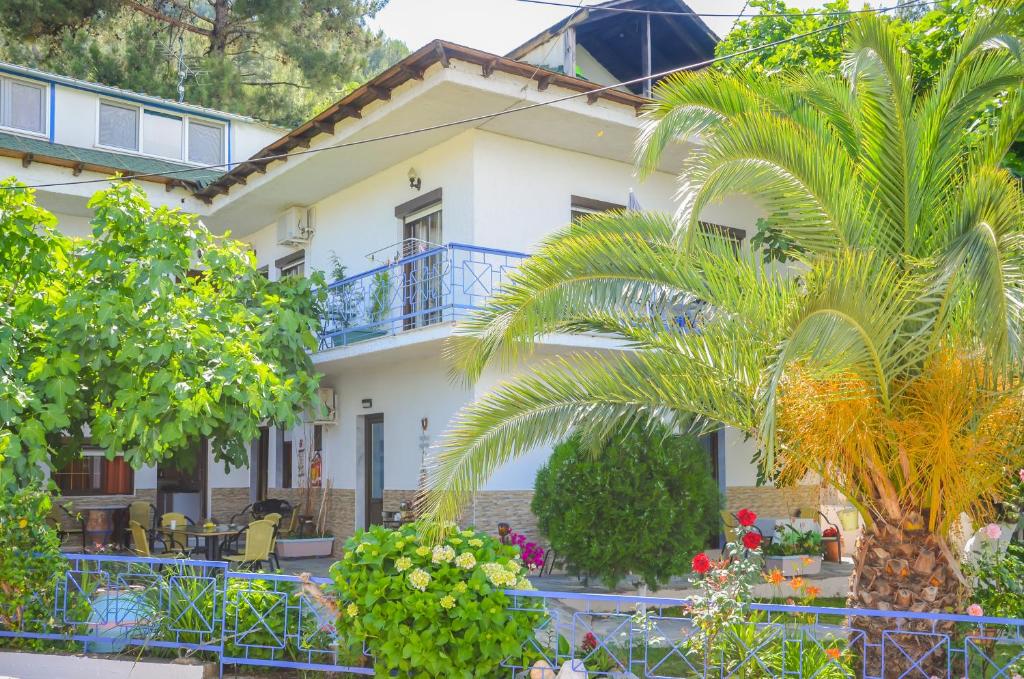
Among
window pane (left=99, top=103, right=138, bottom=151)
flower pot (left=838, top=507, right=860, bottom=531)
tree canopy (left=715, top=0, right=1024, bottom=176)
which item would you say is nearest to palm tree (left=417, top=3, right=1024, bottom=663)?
tree canopy (left=715, top=0, right=1024, bottom=176)

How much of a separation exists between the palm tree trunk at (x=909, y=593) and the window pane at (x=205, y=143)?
1672 cm

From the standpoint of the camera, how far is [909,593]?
6723mm

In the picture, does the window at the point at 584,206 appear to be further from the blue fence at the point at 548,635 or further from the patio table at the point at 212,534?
the blue fence at the point at 548,635

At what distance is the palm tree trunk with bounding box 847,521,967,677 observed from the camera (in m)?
6.70

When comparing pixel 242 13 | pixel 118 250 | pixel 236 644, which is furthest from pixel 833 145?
pixel 242 13

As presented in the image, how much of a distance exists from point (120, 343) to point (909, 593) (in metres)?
8.01

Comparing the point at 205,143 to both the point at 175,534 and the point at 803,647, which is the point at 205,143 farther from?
the point at 803,647

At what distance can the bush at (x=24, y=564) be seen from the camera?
27.3 ft

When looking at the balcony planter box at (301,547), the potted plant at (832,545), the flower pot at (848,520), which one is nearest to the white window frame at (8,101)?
the balcony planter box at (301,547)

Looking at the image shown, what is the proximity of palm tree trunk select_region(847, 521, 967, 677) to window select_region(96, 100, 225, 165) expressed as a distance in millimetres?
16672

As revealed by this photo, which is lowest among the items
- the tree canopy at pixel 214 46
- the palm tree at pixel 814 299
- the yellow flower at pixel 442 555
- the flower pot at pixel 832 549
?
the flower pot at pixel 832 549

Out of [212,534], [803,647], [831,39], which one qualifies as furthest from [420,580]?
[831,39]

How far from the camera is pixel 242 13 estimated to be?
2981 cm

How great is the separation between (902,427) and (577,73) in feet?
36.4
